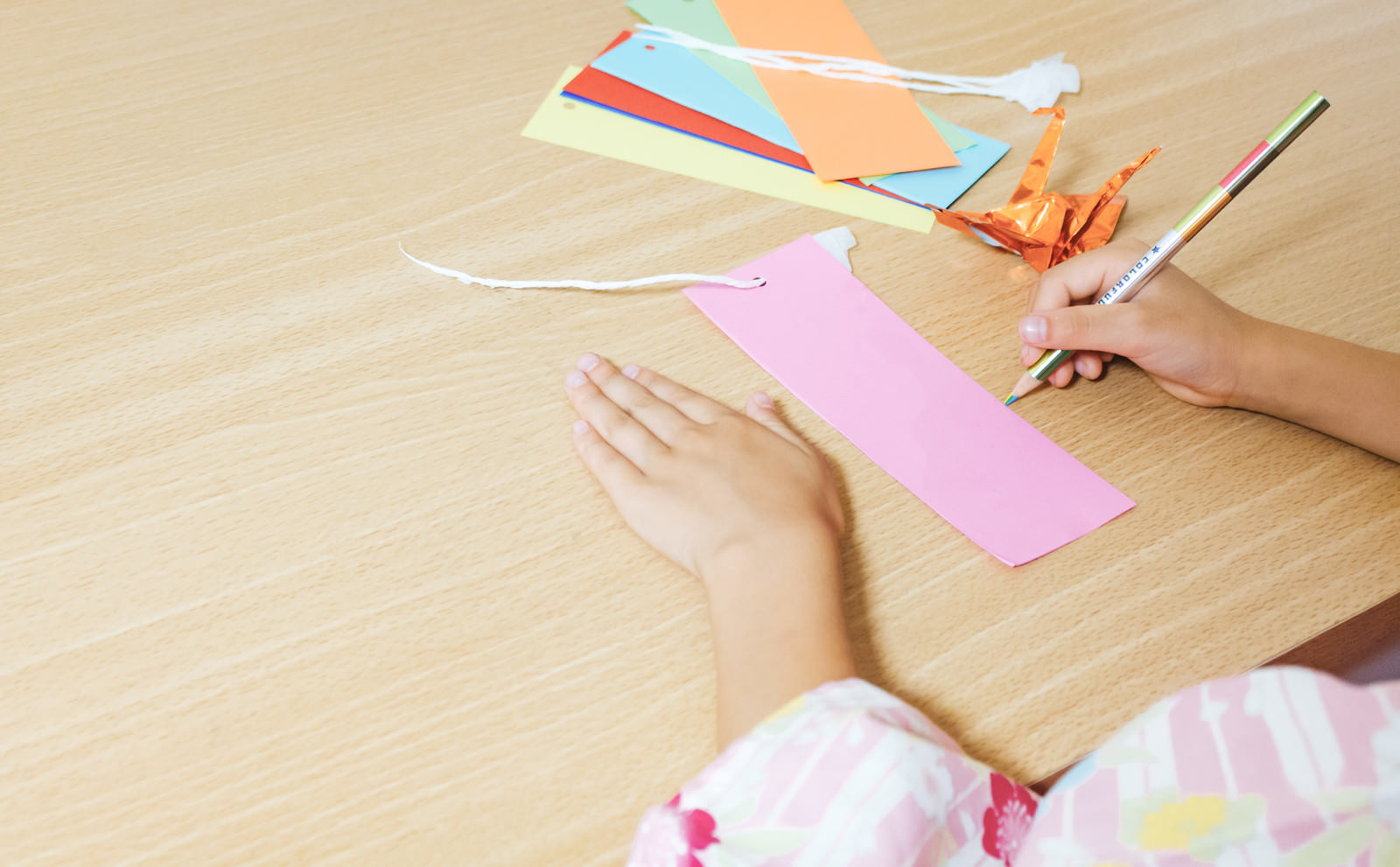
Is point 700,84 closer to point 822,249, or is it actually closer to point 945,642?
point 822,249

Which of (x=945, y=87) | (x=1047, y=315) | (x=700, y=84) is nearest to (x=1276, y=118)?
(x=945, y=87)

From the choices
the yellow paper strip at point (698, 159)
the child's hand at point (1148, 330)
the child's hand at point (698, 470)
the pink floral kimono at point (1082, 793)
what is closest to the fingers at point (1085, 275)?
the child's hand at point (1148, 330)

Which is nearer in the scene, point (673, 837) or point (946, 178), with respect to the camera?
→ point (673, 837)

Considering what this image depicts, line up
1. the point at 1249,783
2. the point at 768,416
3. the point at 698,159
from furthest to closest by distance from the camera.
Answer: the point at 698,159 → the point at 768,416 → the point at 1249,783

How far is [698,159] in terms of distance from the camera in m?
0.75

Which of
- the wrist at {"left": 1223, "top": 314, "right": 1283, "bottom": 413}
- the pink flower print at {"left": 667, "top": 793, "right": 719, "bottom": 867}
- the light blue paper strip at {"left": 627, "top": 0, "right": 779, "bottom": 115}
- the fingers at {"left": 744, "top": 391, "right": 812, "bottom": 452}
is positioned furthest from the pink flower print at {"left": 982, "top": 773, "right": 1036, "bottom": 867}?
the light blue paper strip at {"left": 627, "top": 0, "right": 779, "bottom": 115}

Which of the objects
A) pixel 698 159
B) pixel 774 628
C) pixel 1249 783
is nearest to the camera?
pixel 1249 783

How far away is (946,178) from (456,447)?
0.43 meters

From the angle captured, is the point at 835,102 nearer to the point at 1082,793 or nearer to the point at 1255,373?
the point at 1255,373

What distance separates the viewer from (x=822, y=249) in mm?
703

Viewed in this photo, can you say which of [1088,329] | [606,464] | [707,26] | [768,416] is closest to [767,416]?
[768,416]

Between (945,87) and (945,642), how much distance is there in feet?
1.70

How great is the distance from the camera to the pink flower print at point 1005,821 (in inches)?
17.0

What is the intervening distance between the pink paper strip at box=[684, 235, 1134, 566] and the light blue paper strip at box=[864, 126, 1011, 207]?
0.32 ft
